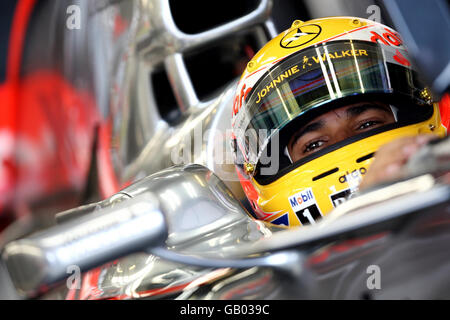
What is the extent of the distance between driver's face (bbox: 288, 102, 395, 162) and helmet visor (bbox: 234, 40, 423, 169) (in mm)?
88

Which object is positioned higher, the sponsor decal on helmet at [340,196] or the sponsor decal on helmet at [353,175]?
the sponsor decal on helmet at [353,175]

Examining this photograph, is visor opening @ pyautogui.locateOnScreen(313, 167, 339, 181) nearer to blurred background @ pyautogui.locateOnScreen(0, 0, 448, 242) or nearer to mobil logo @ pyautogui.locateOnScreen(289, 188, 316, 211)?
mobil logo @ pyautogui.locateOnScreen(289, 188, 316, 211)

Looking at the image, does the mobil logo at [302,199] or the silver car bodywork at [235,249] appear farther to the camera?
the mobil logo at [302,199]

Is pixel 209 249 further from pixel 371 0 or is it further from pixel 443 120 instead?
pixel 371 0

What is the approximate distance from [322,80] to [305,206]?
0.81ft

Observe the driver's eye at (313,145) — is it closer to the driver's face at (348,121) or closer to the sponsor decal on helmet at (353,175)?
the driver's face at (348,121)

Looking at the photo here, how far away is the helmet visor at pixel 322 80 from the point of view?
107cm

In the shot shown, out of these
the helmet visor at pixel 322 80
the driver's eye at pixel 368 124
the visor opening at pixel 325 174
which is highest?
the helmet visor at pixel 322 80

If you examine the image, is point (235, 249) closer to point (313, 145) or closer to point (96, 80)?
point (313, 145)

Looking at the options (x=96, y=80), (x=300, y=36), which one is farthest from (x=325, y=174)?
(x=96, y=80)

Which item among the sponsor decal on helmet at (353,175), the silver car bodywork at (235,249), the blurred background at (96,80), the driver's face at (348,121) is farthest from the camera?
the blurred background at (96,80)

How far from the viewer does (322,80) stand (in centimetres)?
108

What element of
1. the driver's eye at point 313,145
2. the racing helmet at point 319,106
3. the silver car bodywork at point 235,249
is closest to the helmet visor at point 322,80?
the racing helmet at point 319,106

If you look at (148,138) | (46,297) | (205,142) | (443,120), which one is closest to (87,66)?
(148,138)
